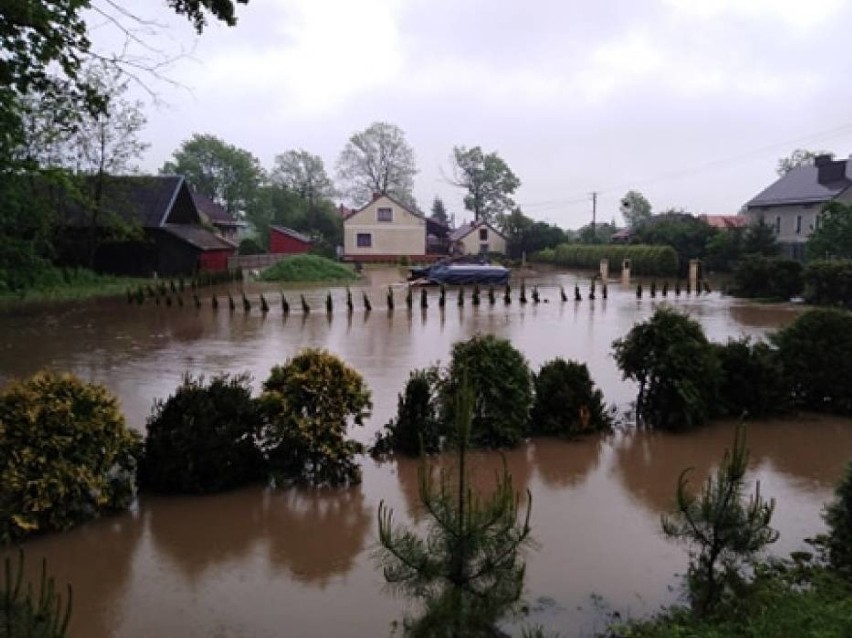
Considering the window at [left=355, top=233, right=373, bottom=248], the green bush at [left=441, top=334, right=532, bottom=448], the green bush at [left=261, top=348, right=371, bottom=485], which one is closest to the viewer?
the green bush at [left=261, top=348, right=371, bottom=485]

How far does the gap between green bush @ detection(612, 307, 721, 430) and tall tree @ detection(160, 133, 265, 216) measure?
7553 cm

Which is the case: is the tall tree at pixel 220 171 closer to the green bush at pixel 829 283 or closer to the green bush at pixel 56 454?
the green bush at pixel 829 283

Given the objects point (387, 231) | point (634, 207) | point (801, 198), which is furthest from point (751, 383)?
point (634, 207)

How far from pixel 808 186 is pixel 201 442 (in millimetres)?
47027

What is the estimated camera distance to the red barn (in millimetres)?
60281

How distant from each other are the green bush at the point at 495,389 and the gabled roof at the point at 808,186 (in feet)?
130

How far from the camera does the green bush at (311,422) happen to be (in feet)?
24.8

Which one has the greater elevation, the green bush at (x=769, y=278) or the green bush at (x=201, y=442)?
the green bush at (x=769, y=278)

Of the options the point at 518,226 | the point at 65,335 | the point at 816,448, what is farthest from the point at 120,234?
the point at 518,226

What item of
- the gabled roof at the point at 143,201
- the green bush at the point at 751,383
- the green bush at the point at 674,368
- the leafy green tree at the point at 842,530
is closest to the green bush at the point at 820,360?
the green bush at the point at 751,383

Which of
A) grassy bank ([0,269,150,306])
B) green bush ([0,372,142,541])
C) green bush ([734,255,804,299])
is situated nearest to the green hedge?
green bush ([734,255,804,299])

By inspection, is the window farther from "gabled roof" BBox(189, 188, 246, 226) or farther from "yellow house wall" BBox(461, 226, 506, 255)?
"yellow house wall" BBox(461, 226, 506, 255)

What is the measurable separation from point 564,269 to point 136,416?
163 feet

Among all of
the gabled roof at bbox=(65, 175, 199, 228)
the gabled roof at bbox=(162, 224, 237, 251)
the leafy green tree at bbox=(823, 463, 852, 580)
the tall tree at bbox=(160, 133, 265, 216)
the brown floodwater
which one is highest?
the tall tree at bbox=(160, 133, 265, 216)
